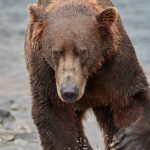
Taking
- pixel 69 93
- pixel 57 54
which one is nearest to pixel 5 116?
pixel 57 54

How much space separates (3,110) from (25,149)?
1.27 meters

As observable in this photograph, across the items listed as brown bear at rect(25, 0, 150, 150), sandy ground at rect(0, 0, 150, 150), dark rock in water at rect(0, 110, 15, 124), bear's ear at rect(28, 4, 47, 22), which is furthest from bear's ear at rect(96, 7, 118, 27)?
dark rock in water at rect(0, 110, 15, 124)

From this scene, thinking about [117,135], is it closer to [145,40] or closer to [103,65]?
[103,65]

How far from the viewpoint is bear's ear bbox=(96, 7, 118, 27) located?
7336mm

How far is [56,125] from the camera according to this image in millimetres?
7820

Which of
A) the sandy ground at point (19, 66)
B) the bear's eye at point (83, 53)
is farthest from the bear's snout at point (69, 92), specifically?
the sandy ground at point (19, 66)

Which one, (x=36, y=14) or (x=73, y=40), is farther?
(x=36, y=14)

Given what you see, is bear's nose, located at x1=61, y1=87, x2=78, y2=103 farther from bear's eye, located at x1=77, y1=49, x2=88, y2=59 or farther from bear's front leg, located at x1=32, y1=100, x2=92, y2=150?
bear's front leg, located at x1=32, y1=100, x2=92, y2=150

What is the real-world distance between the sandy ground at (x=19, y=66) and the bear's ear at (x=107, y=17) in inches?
112

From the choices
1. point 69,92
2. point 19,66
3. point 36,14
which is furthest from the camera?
point 19,66

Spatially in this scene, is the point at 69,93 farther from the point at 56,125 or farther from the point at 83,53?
the point at 56,125

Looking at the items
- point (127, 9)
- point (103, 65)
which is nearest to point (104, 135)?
point (103, 65)

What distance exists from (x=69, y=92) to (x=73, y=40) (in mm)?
507

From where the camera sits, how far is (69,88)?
22.6 ft
